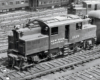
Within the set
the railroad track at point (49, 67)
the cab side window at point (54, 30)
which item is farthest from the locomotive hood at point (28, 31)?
the railroad track at point (49, 67)

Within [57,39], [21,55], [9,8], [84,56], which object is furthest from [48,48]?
[9,8]

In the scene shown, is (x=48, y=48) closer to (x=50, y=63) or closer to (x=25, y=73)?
(x=50, y=63)

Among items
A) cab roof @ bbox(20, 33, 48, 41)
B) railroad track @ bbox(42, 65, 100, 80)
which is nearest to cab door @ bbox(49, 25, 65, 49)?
cab roof @ bbox(20, 33, 48, 41)

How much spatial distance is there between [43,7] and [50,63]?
25.6m

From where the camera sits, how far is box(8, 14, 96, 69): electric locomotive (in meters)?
14.6

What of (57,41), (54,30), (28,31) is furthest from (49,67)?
(28,31)

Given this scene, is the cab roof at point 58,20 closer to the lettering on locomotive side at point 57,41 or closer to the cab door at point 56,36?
the cab door at point 56,36

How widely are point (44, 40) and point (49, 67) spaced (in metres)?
1.82

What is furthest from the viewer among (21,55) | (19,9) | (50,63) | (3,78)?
(19,9)

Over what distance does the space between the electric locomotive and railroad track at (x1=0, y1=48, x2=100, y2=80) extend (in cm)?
40

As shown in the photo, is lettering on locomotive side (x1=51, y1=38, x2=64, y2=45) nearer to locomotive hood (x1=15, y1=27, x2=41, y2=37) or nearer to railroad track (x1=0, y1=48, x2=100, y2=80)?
locomotive hood (x1=15, y1=27, x2=41, y2=37)

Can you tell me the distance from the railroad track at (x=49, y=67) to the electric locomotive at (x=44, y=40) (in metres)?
0.40

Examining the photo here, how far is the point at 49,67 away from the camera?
1520 cm

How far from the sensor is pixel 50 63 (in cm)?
1585
